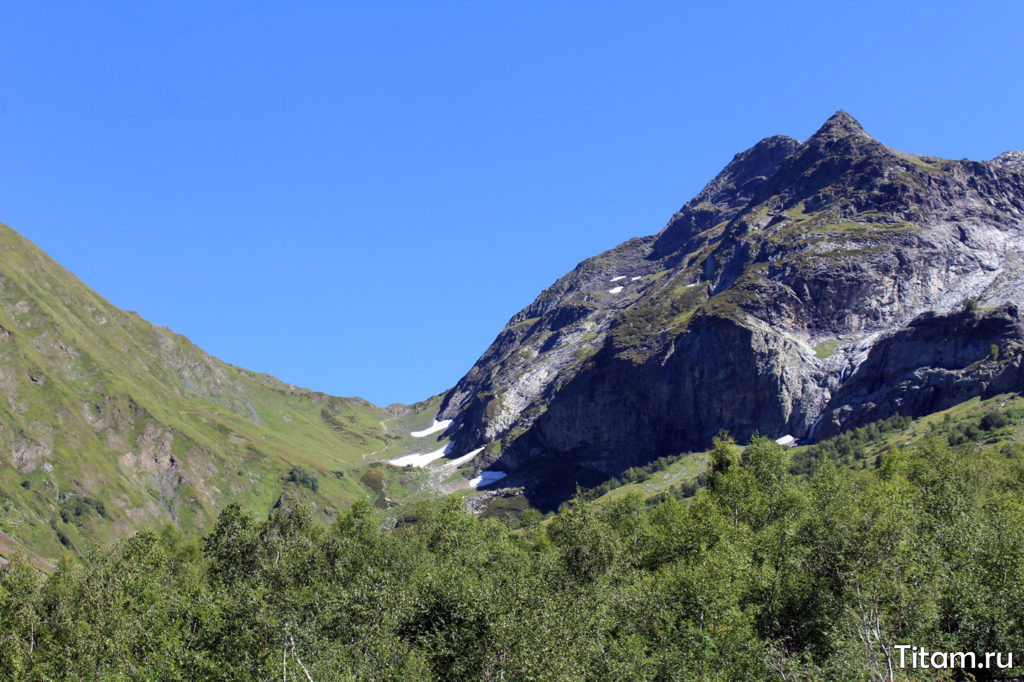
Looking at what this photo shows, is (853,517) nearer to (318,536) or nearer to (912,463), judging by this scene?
(912,463)

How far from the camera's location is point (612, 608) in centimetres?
6166

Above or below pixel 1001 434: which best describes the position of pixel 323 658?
below

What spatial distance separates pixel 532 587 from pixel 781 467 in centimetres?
6909

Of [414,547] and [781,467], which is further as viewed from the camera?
[781,467]

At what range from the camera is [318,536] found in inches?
4424

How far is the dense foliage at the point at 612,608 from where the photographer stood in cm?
4778

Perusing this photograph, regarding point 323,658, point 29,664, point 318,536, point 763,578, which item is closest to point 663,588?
point 763,578

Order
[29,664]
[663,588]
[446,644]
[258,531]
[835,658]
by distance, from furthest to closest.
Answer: [258,531]
[29,664]
[663,588]
[446,644]
[835,658]

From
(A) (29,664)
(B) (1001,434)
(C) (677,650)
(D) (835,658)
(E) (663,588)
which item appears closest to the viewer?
(D) (835,658)

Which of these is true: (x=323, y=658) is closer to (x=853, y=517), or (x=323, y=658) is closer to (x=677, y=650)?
(x=677, y=650)

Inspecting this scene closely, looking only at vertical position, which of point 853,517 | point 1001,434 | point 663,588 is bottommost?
point 663,588

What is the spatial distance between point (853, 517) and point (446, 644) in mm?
33134

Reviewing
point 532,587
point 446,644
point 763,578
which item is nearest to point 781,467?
point 763,578

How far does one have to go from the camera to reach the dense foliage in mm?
47781
